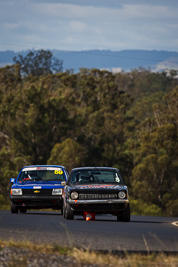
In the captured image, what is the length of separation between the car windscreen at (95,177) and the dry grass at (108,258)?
8094 millimetres

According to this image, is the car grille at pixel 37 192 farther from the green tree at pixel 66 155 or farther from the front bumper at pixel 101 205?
the green tree at pixel 66 155

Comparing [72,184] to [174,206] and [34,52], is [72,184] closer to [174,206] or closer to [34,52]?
[174,206]

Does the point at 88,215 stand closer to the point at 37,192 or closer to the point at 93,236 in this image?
the point at 37,192

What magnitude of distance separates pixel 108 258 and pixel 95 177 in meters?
9.54

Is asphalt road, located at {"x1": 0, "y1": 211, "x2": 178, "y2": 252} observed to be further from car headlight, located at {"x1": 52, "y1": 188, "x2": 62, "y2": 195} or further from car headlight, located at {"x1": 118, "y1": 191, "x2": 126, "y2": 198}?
car headlight, located at {"x1": 52, "y1": 188, "x2": 62, "y2": 195}

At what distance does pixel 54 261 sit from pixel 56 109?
57409 mm

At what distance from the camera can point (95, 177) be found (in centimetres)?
1891

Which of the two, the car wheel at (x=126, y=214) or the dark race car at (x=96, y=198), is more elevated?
the dark race car at (x=96, y=198)

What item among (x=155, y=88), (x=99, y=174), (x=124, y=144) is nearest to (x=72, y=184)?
(x=99, y=174)

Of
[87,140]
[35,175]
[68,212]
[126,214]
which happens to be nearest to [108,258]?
[68,212]

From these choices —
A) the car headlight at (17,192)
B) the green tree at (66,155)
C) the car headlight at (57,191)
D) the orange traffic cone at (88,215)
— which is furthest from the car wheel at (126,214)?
the green tree at (66,155)

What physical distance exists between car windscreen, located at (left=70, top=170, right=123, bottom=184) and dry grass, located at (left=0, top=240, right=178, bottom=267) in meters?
8.09

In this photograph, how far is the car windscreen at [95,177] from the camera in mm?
18766

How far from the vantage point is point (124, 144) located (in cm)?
6938
